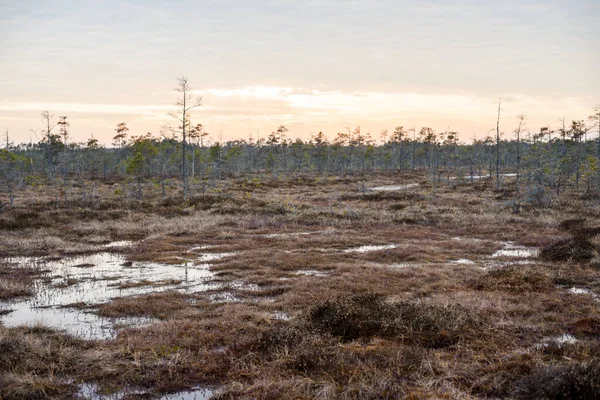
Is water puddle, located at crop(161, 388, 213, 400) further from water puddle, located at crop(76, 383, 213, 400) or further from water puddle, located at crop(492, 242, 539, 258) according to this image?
water puddle, located at crop(492, 242, 539, 258)

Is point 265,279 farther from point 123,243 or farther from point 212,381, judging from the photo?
point 123,243

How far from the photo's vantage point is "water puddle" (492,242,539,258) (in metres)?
18.7

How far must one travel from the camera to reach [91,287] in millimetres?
14164

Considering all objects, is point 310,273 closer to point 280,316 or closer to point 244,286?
point 244,286

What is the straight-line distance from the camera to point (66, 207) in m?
32.8

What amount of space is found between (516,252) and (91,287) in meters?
16.4

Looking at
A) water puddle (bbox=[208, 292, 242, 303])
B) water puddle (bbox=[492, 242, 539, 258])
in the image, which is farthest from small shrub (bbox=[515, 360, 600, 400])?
water puddle (bbox=[492, 242, 539, 258])

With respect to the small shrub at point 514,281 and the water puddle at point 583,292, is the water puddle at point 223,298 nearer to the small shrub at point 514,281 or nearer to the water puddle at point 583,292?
the small shrub at point 514,281

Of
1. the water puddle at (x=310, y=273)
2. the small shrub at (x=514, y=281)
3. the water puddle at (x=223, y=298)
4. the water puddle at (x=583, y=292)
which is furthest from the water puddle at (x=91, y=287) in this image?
the water puddle at (x=583, y=292)

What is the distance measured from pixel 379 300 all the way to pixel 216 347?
12.8ft

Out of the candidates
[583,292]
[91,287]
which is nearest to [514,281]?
[583,292]

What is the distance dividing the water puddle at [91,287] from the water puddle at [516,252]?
38.8 ft

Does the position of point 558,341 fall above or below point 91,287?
above

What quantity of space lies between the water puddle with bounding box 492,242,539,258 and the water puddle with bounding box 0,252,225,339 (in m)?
11.8
